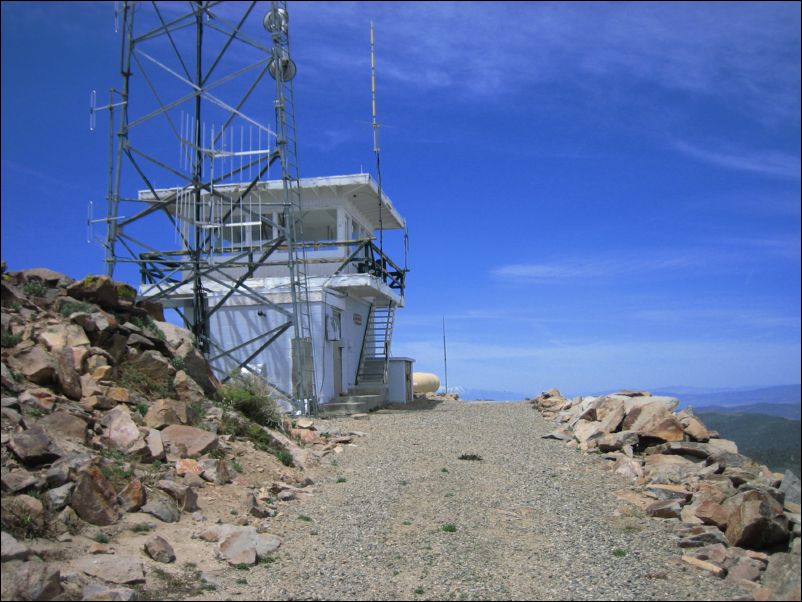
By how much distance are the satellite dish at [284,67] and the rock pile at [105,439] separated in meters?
8.61

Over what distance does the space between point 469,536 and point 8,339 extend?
733 centimetres

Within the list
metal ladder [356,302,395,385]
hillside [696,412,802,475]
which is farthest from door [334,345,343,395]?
hillside [696,412,802,475]

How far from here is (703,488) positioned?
1011cm

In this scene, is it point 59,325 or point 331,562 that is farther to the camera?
point 59,325

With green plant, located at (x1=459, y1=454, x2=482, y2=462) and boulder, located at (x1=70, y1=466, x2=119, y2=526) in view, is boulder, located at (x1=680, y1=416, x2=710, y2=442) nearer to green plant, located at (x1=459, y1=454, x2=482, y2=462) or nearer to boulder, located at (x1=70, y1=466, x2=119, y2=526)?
green plant, located at (x1=459, y1=454, x2=482, y2=462)

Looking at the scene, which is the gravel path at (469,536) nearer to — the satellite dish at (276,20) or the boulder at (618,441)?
the boulder at (618,441)

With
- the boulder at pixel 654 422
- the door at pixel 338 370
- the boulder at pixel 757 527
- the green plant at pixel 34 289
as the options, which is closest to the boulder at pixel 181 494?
the green plant at pixel 34 289

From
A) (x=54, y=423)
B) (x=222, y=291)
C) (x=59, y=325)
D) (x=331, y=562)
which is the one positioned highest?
(x=222, y=291)

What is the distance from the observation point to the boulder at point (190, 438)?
34.4 feet

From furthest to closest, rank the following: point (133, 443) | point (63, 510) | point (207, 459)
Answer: point (207, 459)
point (133, 443)
point (63, 510)

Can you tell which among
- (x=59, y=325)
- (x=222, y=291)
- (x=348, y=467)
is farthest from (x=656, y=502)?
(x=222, y=291)

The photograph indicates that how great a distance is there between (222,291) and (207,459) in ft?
39.9

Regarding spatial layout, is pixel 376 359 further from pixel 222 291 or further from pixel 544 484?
pixel 544 484

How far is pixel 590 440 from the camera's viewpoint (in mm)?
14953
